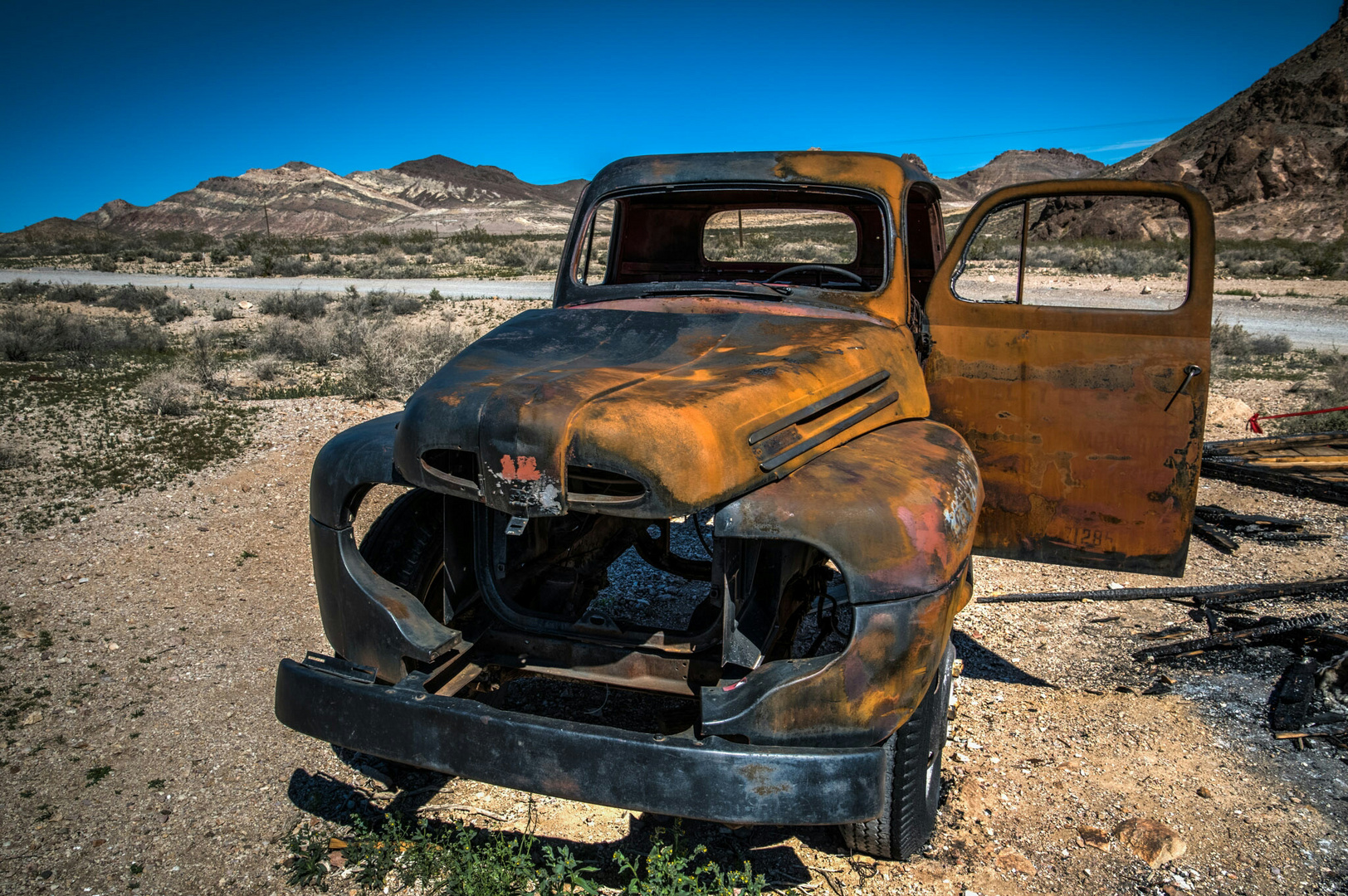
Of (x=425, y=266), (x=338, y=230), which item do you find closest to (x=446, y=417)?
(x=425, y=266)

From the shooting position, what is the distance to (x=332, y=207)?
98625mm

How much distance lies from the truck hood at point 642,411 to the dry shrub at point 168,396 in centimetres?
638

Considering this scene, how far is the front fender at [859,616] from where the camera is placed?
217cm

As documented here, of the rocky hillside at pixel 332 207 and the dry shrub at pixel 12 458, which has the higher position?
the rocky hillside at pixel 332 207

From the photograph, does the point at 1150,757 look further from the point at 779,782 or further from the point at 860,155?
the point at 860,155

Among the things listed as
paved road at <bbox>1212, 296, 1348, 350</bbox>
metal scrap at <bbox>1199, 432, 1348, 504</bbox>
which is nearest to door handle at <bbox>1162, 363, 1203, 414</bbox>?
metal scrap at <bbox>1199, 432, 1348, 504</bbox>

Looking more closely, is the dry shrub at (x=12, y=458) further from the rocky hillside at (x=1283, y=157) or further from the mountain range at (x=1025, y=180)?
the rocky hillside at (x=1283, y=157)

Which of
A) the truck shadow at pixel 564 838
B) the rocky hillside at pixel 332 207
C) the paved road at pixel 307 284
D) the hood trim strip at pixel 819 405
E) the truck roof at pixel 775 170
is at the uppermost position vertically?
the rocky hillside at pixel 332 207

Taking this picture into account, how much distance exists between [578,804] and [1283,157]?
137ft

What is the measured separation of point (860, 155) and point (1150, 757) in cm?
265

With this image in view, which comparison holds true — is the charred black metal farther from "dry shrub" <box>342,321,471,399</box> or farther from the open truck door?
"dry shrub" <box>342,321,471,399</box>

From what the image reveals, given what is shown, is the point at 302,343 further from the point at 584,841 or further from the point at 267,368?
the point at 584,841

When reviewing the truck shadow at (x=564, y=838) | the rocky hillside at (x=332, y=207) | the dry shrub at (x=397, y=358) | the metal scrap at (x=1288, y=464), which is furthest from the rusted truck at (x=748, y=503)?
the rocky hillside at (x=332, y=207)

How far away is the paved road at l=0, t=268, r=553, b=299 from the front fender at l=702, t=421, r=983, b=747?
16.9m
